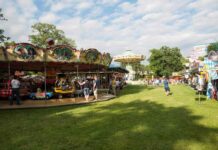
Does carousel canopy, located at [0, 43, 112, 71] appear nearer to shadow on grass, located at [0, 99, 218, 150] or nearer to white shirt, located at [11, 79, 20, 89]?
white shirt, located at [11, 79, 20, 89]

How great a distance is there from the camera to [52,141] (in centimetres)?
593

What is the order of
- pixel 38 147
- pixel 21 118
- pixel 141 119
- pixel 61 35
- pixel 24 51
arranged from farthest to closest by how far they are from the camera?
pixel 61 35 < pixel 24 51 < pixel 21 118 < pixel 141 119 < pixel 38 147

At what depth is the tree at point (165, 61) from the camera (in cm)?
6164

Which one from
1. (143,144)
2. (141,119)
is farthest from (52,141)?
(141,119)

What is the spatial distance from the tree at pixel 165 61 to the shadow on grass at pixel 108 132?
2143 inches

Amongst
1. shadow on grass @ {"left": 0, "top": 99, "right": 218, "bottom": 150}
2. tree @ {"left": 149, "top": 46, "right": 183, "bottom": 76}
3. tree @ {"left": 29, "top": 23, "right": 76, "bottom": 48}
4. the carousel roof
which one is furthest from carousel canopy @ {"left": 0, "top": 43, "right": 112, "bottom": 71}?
tree @ {"left": 149, "top": 46, "right": 183, "bottom": 76}

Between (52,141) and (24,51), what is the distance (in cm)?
875

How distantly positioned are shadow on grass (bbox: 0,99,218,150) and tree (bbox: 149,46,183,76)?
2143 inches

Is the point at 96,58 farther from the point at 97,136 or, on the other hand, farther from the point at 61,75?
the point at 97,136

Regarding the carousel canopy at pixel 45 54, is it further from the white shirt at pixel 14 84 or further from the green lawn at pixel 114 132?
the green lawn at pixel 114 132

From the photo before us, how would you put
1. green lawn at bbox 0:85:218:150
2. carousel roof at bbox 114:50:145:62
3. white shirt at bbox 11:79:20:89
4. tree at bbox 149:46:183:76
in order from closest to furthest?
green lawn at bbox 0:85:218:150
white shirt at bbox 11:79:20:89
carousel roof at bbox 114:50:145:62
tree at bbox 149:46:183:76

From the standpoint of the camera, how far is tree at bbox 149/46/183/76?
61.6 meters

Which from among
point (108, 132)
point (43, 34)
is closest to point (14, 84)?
point (108, 132)

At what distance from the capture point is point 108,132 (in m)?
6.66
